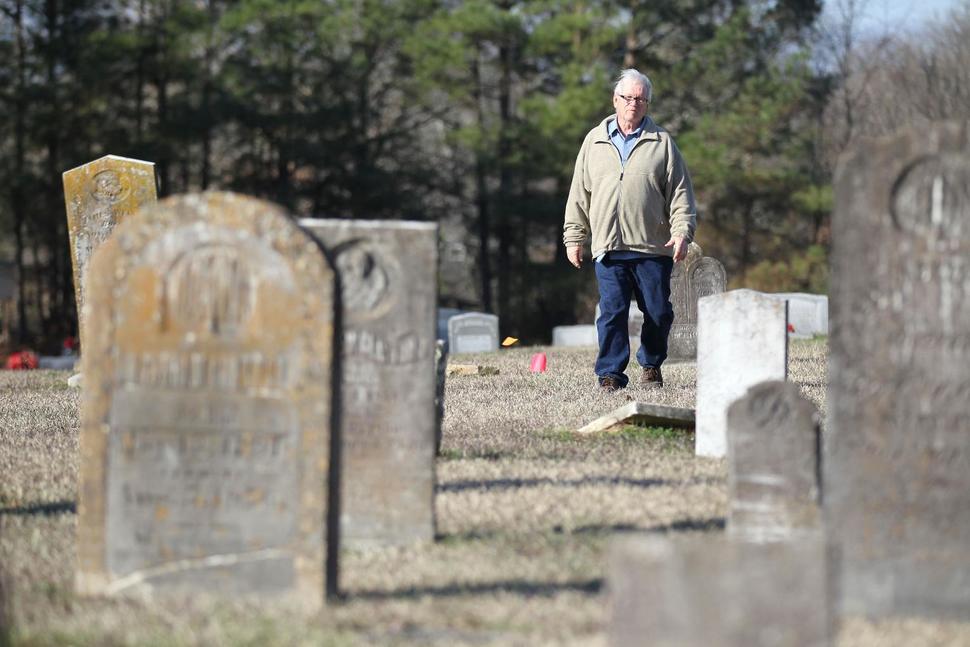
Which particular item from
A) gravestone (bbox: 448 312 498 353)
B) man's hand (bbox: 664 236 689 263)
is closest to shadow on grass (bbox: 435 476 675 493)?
man's hand (bbox: 664 236 689 263)

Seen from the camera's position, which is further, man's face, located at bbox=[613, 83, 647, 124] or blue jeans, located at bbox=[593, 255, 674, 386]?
blue jeans, located at bbox=[593, 255, 674, 386]

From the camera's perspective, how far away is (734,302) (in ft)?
24.6

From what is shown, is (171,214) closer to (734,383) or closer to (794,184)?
(734,383)

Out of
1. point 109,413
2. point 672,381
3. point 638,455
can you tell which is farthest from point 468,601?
point 672,381

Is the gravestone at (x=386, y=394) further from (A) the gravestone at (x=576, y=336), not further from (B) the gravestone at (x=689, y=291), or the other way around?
(A) the gravestone at (x=576, y=336)

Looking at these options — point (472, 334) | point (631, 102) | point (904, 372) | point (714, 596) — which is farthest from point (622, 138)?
point (472, 334)

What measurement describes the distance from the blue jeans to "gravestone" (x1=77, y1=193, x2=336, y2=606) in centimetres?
560

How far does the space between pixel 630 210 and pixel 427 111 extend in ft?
82.7

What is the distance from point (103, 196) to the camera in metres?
11.5

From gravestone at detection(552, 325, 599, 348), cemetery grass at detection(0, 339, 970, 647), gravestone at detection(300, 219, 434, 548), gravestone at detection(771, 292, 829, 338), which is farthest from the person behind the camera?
gravestone at detection(552, 325, 599, 348)

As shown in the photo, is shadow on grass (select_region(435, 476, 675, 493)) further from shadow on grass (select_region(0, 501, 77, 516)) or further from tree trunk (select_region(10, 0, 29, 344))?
tree trunk (select_region(10, 0, 29, 344))

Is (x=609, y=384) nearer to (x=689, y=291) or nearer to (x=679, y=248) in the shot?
(x=679, y=248)

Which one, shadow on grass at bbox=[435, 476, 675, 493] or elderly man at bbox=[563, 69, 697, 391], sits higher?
elderly man at bbox=[563, 69, 697, 391]

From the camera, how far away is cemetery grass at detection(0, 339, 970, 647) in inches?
164
